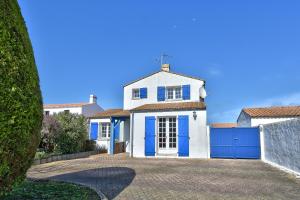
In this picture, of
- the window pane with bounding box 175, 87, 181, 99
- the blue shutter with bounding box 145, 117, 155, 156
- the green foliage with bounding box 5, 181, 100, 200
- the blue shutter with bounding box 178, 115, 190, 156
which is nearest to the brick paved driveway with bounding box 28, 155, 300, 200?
the green foliage with bounding box 5, 181, 100, 200

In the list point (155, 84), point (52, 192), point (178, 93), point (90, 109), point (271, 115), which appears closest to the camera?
point (52, 192)

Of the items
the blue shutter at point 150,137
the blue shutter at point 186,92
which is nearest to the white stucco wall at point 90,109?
the blue shutter at point 186,92

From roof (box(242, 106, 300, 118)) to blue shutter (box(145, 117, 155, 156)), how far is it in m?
7.97

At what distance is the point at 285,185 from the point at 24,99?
25.9 ft

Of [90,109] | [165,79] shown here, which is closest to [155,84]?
[165,79]

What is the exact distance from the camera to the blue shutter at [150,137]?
56.3ft

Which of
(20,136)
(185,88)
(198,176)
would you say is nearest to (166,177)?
(198,176)

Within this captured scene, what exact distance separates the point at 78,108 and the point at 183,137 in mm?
19053

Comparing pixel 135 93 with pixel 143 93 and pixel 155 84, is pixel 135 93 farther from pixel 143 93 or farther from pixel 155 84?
pixel 155 84

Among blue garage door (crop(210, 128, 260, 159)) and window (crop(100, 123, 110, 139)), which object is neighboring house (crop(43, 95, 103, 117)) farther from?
blue garage door (crop(210, 128, 260, 159))

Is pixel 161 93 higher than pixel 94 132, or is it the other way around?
pixel 161 93

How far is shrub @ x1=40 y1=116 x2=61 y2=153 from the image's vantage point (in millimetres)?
16031

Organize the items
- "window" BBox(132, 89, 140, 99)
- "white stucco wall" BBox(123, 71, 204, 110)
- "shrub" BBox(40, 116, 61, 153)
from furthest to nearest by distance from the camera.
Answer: "window" BBox(132, 89, 140, 99) < "white stucco wall" BBox(123, 71, 204, 110) < "shrub" BBox(40, 116, 61, 153)

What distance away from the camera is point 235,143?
1655 centimetres
